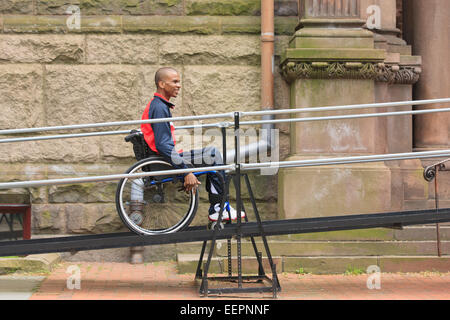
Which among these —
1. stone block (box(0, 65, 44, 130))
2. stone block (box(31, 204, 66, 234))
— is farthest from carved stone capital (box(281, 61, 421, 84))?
stone block (box(31, 204, 66, 234))

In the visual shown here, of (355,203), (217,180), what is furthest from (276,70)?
(217,180)

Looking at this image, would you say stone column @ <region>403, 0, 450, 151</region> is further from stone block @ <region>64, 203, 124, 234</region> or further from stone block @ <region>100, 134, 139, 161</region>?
stone block @ <region>64, 203, 124, 234</region>

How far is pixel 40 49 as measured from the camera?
8289 mm

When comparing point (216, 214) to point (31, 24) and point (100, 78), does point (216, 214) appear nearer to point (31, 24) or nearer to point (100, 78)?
point (100, 78)

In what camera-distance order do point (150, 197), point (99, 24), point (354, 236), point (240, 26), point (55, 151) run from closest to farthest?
point (150, 197)
point (354, 236)
point (55, 151)
point (99, 24)
point (240, 26)

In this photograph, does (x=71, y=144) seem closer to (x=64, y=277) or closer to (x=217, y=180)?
(x=64, y=277)

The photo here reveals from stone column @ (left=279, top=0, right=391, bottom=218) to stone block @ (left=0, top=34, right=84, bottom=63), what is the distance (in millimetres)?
2432

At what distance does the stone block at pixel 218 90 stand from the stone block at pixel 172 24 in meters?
0.45

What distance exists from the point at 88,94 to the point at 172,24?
128 centimetres

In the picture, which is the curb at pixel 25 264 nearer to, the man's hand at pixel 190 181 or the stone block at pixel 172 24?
the man's hand at pixel 190 181

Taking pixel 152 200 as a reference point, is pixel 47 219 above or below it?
below

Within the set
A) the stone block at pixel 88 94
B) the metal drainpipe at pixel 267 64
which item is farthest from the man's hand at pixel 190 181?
the stone block at pixel 88 94

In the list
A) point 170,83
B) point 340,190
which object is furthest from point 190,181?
point 340,190

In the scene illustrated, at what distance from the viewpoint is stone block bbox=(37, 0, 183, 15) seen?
8.34 m
